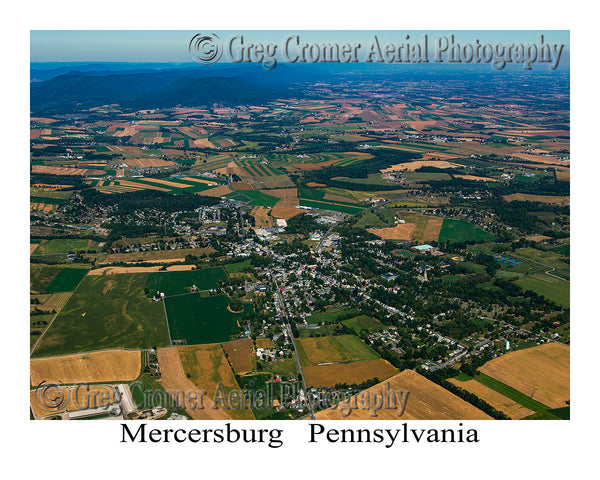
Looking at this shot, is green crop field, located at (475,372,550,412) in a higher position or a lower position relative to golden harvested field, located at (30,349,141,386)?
lower

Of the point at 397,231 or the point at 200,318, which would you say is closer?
the point at 200,318

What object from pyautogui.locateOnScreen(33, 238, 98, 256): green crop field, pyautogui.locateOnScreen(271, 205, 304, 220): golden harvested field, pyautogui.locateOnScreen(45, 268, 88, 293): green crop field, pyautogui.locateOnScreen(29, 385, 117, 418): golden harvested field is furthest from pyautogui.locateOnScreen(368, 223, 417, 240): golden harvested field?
pyautogui.locateOnScreen(29, 385, 117, 418): golden harvested field

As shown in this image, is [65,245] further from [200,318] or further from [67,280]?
[200,318]

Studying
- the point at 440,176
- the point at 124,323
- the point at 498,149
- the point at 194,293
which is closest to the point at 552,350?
the point at 194,293

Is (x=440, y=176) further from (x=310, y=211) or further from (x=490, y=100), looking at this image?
(x=490, y=100)

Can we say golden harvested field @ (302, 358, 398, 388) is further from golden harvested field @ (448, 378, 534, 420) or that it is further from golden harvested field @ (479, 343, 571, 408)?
golden harvested field @ (479, 343, 571, 408)

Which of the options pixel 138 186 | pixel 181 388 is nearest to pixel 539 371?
pixel 181 388
